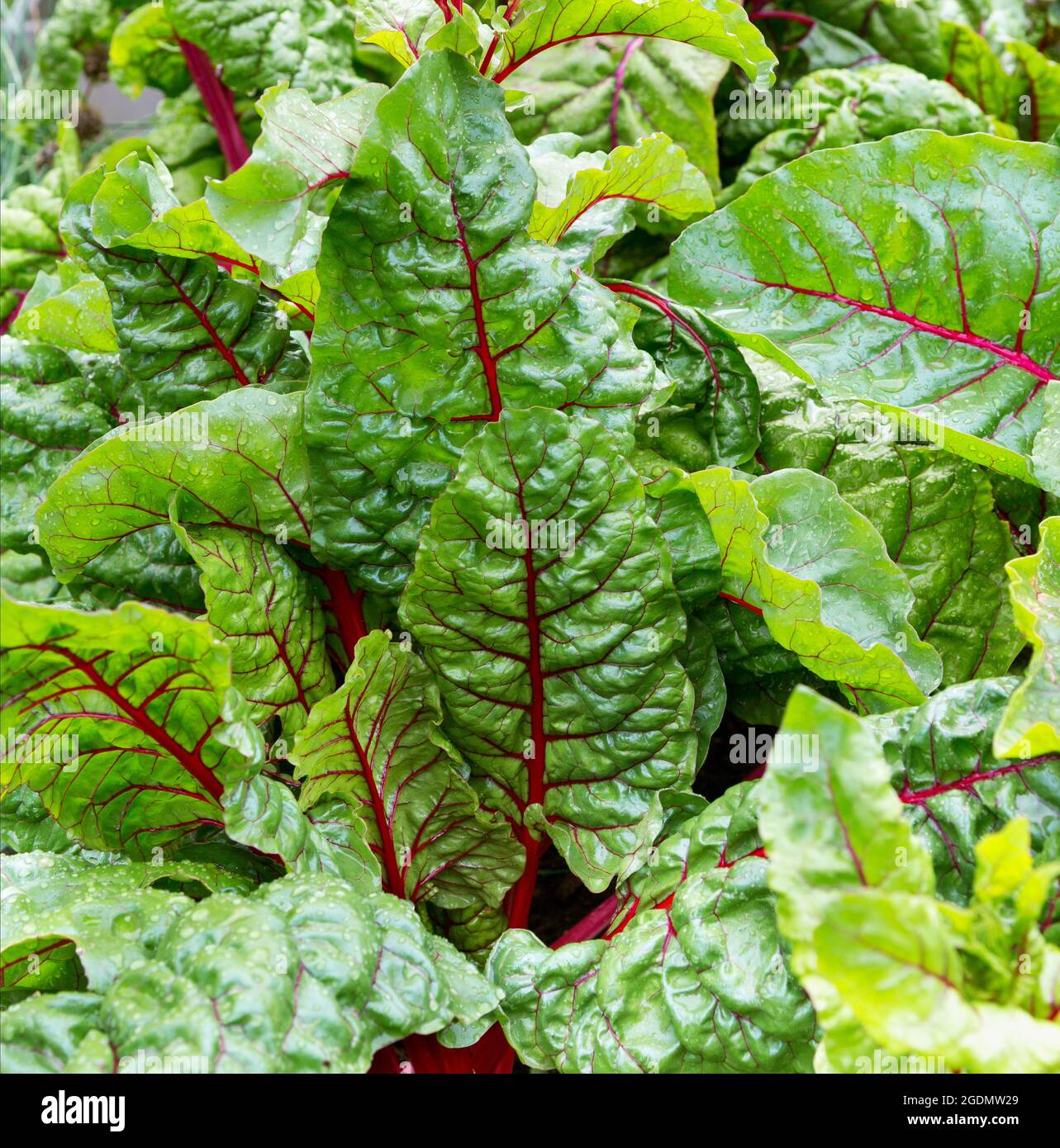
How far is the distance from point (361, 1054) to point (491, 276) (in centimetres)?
61

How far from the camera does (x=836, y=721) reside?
64cm

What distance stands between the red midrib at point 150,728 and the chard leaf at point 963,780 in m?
0.57

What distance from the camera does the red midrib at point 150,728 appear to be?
82 centimetres

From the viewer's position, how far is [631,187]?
1.07 meters

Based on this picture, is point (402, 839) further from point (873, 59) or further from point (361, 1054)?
point (873, 59)

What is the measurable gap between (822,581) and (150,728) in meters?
0.61

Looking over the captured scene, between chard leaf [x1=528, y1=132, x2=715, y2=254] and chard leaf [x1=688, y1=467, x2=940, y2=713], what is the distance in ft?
0.90

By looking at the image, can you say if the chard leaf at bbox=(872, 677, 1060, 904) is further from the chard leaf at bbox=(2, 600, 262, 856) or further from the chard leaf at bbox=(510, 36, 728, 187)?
the chard leaf at bbox=(510, 36, 728, 187)

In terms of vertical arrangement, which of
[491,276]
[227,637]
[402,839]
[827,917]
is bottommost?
[402,839]

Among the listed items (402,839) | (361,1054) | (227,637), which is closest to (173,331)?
(227,637)

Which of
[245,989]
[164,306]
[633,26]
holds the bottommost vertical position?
[245,989]
